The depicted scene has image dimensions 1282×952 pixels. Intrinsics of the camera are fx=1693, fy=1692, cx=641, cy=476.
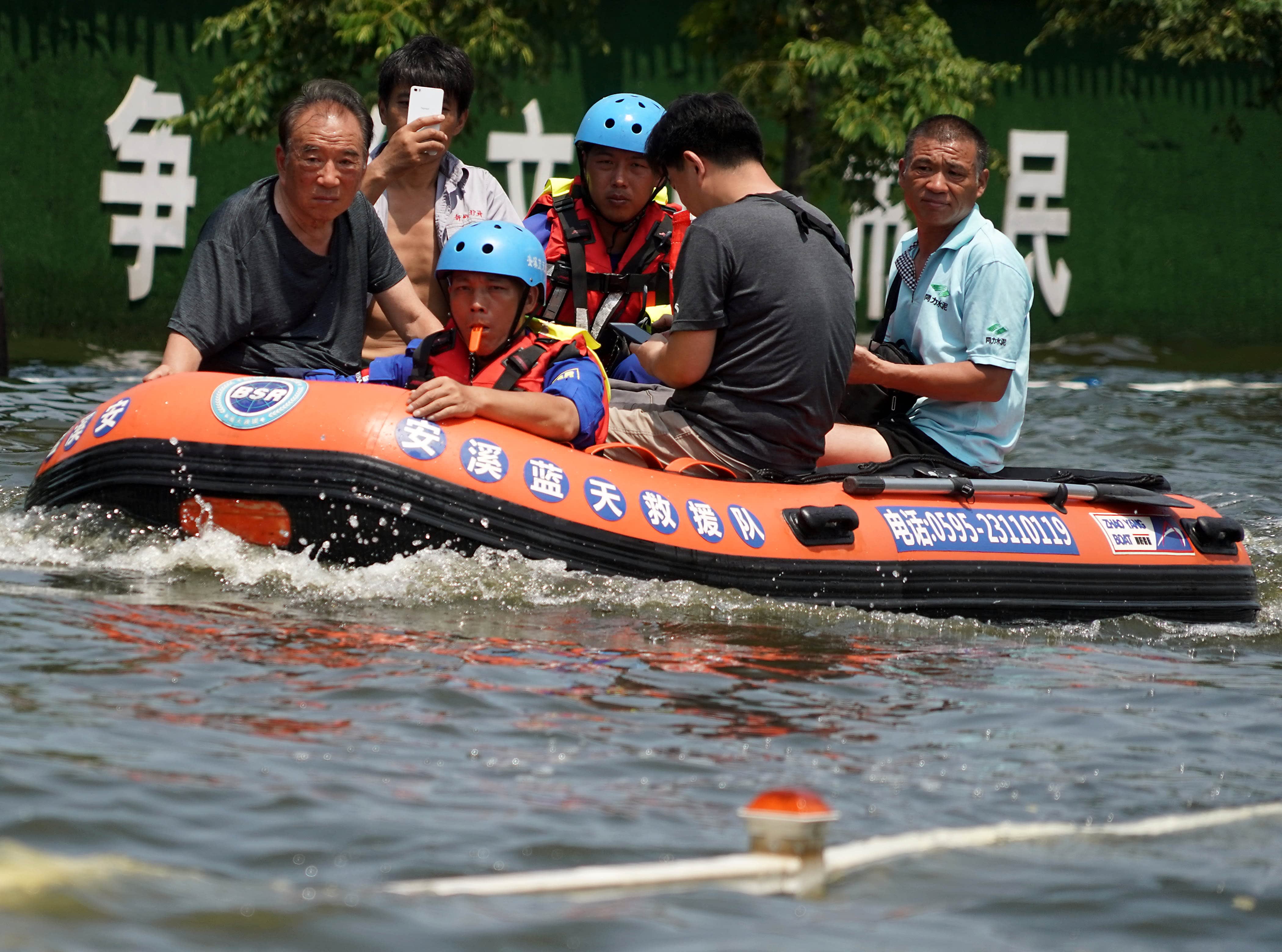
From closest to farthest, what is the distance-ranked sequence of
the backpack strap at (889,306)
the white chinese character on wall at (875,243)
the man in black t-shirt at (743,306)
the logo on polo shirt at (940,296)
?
the man in black t-shirt at (743,306) → the logo on polo shirt at (940,296) → the backpack strap at (889,306) → the white chinese character on wall at (875,243)

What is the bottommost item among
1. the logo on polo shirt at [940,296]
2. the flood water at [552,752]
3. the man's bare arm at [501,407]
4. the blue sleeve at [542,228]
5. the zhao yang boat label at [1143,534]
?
the flood water at [552,752]

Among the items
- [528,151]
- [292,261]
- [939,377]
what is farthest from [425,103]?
[528,151]

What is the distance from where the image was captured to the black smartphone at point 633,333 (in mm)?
5129

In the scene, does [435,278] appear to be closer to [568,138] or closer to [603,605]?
[603,605]

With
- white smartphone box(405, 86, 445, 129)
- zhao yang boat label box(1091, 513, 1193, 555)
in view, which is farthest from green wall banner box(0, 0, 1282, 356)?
zhao yang boat label box(1091, 513, 1193, 555)

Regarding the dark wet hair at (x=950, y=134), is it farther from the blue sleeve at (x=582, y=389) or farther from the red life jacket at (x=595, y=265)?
the blue sleeve at (x=582, y=389)

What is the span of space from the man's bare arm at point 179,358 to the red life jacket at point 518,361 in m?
0.73

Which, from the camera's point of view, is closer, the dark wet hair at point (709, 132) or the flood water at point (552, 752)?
the flood water at point (552, 752)

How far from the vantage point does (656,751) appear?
11.3 ft

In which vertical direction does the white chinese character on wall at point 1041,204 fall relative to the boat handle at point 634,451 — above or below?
above

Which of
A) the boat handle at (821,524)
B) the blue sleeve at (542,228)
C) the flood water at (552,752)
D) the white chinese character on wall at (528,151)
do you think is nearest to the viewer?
the flood water at (552,752)

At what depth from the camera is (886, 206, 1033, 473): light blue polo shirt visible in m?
5.34

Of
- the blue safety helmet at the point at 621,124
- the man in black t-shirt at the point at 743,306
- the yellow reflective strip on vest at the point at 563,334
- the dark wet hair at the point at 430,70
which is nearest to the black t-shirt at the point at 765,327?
the man in black t-shirt at the point at 743,306

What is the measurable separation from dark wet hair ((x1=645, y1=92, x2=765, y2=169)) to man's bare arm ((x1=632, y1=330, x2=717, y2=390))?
50 cm
